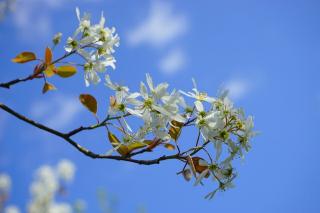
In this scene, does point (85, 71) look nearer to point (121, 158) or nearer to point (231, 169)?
point (121, 158)

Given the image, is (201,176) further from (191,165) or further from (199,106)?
(199,106)

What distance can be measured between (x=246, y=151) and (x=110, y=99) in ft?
1.46

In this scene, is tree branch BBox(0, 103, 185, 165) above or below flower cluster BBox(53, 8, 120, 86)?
below

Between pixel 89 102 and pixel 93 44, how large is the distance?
0.22m

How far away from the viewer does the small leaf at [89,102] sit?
1.29 meters

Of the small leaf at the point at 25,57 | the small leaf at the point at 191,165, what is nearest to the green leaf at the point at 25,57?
the small leaf at the point at 25,57

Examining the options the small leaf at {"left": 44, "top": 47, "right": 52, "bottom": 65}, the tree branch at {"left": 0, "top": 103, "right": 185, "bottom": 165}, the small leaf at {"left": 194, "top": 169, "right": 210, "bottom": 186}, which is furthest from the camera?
the small leaf at {"left": 44, "top": 47, "right": 52, "bottom": 65}

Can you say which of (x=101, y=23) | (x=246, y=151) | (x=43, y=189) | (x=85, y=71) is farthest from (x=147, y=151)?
(x=43, y=189)

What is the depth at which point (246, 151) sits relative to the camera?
1.20 meters

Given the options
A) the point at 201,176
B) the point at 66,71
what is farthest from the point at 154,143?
the point at 66,71

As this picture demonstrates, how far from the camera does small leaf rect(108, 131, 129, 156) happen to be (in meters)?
1.12

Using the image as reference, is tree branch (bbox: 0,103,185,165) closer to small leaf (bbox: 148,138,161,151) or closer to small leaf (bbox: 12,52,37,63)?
small leaf (bbox: 148,138,161,151)

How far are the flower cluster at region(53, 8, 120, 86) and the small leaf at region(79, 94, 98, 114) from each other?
0.10 m

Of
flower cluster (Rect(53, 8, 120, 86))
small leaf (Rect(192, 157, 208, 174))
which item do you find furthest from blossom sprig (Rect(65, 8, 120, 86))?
small leaf (Rect(192, 157, 208, 174))
